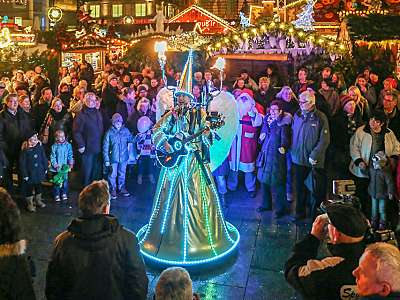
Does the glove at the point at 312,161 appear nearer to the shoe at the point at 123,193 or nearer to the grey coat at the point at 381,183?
the grey coat at the point at 381,183

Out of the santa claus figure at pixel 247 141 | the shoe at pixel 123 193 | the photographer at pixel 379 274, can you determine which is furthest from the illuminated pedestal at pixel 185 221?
the photographer at pixel 379 274

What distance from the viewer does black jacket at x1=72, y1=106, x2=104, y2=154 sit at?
8469 millimetres

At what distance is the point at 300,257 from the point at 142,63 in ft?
45.3

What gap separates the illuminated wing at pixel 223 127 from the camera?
662cm

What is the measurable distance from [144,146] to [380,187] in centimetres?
418

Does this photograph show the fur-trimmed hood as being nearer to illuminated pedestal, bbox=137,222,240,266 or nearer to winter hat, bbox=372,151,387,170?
illuminated pedestal, bbox=137,222,240,266

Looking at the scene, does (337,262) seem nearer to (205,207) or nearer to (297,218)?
(205,207)

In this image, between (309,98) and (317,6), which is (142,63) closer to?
(317,6)

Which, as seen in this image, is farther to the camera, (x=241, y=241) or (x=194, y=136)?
(x=241, y=241)

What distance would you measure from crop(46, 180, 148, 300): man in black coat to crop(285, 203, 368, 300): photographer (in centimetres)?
119

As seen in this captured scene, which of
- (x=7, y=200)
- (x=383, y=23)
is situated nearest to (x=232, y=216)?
(x=7, y=200)

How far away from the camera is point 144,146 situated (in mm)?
9211

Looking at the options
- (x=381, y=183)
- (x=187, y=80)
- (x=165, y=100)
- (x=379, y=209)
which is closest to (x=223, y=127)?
(x=165, y=100)

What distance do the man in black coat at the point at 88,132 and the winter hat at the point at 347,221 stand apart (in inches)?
233
